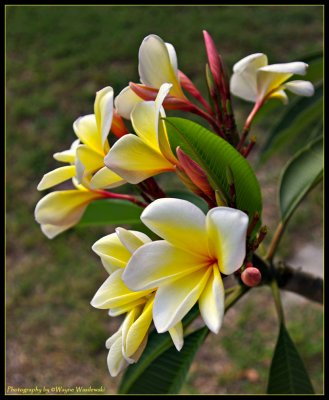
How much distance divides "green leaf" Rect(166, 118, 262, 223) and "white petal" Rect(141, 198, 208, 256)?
0.23 ft

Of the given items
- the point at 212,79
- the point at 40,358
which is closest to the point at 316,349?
the point at 40,358

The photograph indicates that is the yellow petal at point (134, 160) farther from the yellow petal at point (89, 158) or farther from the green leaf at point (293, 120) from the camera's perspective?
the green leaf at point (293, 120)

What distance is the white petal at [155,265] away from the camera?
1.72 feet

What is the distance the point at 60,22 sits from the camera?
3.55 meters

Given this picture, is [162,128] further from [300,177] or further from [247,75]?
[300,177]

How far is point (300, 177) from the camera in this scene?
2.98ft

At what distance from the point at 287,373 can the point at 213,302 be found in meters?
0.40

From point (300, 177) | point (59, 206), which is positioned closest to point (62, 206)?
point (59, 206)

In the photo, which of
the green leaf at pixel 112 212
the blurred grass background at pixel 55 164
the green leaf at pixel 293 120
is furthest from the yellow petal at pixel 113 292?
the blurred grass background at pixel 55 164

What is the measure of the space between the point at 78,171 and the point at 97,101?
0.08 m

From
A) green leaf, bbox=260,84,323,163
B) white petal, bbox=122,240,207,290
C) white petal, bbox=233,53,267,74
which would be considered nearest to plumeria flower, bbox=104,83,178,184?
white petal, bbox=122,240,207,290

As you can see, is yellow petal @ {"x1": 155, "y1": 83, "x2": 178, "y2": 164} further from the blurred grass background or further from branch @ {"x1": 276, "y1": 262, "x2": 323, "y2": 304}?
the blurred grass background

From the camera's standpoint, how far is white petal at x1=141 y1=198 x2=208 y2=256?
0.53 meters
